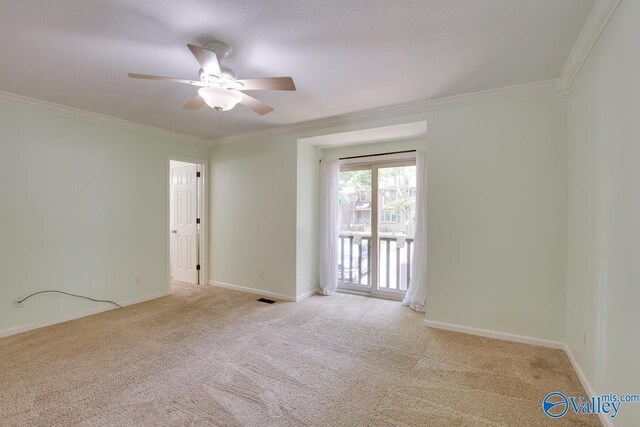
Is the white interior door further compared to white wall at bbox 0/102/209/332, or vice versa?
the white interior door

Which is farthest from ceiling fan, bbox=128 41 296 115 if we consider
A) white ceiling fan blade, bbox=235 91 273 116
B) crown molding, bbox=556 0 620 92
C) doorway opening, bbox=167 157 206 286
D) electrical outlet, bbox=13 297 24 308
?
doorway opening, bbox=167 157 206 286

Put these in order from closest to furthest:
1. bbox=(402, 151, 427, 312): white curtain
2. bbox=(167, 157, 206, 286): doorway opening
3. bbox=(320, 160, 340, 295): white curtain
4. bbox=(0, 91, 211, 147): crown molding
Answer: bbox=(0, 91, 211, 147): crown molding, bbox=(402, 151, 427, 312): white curtain, bbox=(320, 160, 340, 295): white curtain, bbox=(167, 157, 206, 286): doorway opening

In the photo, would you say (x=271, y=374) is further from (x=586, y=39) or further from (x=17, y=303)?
(x=586, y=39)

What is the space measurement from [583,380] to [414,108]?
9.05ft

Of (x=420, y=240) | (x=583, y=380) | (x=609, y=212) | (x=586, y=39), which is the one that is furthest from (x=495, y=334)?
(x=586, y=39)

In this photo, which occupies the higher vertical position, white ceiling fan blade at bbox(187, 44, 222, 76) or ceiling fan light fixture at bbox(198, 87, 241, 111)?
white ceiling fan blade at bbox(187, 44, 222, 76)

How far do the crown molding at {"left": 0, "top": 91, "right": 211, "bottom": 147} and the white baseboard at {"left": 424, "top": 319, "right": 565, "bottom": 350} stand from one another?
13.9ft

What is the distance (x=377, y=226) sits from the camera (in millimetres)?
4426

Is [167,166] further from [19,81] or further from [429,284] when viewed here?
[429,284]

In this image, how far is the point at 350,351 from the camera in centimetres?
272

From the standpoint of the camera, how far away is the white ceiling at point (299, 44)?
1709mm

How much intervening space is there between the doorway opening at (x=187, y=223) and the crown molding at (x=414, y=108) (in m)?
1.19

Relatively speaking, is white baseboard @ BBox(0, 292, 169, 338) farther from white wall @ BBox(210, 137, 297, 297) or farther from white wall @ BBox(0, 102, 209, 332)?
white wall @ BBox(210, 137, 297, 297)

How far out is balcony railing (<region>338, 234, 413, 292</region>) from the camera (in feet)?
14.1
